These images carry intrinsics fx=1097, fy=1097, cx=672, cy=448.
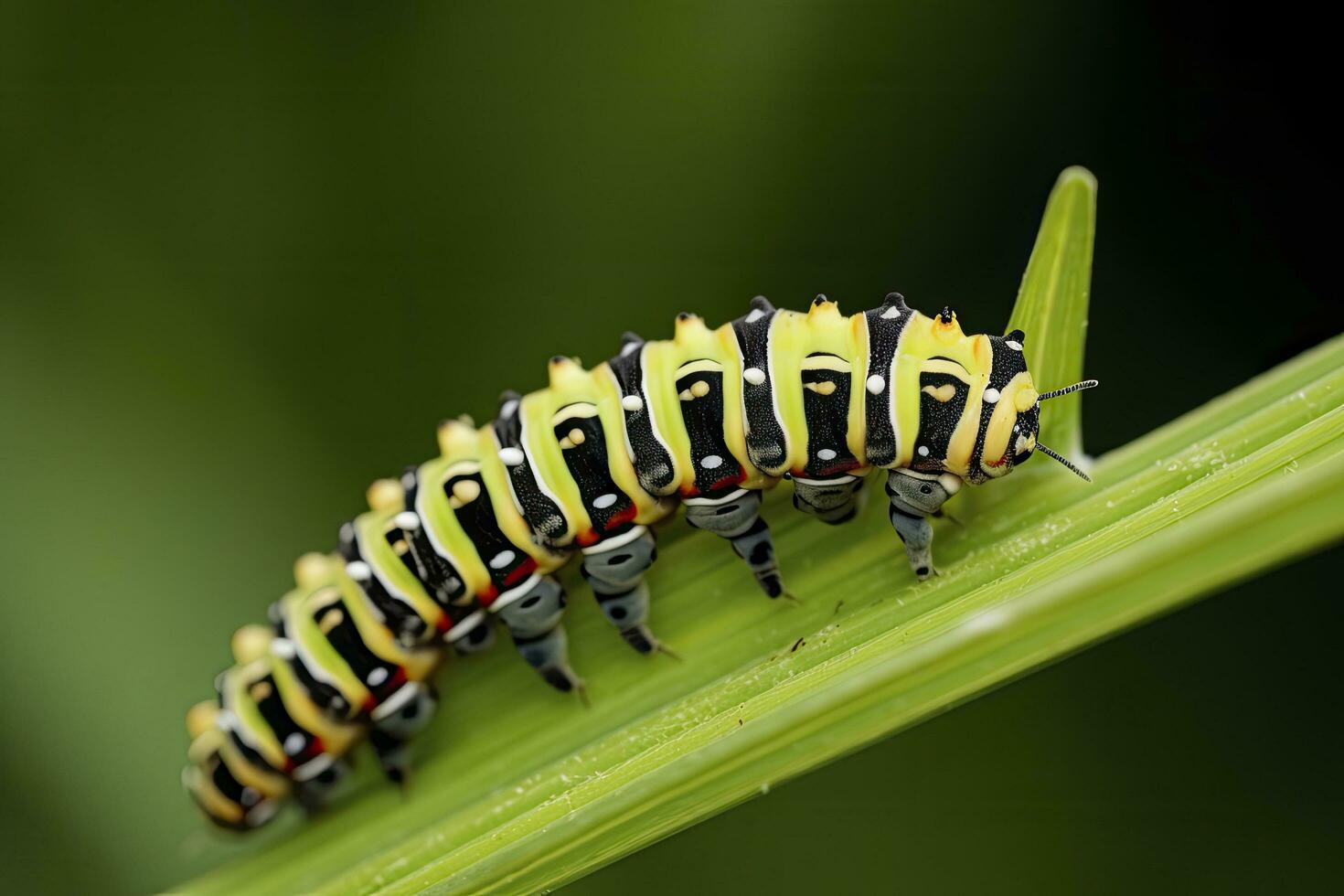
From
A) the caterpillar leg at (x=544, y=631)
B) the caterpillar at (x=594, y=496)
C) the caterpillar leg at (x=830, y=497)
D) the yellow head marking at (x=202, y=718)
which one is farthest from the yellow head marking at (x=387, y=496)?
the caterpillar leg at (x=830, y=497)

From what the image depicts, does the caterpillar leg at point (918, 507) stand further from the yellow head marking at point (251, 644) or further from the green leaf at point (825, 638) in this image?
the yellow head marking at point (251, 644)

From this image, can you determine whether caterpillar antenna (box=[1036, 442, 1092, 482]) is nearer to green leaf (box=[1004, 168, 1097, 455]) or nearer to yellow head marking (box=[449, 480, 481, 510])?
green leaf (box=[1004, 168, 1097, 455])

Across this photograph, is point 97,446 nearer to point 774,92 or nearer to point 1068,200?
point 774,92

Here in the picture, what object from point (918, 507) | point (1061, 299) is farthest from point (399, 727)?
point (1061, 299)

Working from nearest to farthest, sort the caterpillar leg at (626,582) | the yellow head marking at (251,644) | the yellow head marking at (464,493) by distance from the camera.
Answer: the caterpillar leg at (626,582) → the yellow head marking at (464,493) → the yellow head marking at (251,644)

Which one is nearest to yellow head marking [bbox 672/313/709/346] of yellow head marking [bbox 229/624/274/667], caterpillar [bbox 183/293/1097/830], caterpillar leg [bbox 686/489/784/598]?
caterpillar [bbox 183/293/1097/830]

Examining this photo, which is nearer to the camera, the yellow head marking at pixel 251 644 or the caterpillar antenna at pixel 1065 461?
the caterpillar antenna at pixel 1065 461
